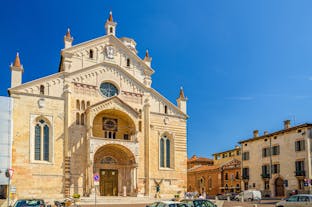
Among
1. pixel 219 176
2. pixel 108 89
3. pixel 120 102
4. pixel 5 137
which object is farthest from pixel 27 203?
pixel 219 176

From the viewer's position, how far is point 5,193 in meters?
38.9

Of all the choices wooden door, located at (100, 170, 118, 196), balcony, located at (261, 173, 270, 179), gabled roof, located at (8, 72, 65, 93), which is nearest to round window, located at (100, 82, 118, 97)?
gabled roof, located at (8, 72, 65, 93)

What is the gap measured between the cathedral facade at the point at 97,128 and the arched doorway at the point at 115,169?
4.3 inches

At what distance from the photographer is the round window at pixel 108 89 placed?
43.5m

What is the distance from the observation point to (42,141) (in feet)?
127

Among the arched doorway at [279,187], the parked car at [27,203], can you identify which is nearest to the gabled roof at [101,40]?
the parked car at [27,203]

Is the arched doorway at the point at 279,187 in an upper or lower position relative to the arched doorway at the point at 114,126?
lower

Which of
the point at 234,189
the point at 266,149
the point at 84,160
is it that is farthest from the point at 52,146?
the point at 234,189

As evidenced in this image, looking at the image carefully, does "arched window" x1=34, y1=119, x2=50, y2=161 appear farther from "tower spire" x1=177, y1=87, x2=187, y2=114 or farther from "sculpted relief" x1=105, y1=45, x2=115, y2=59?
"tower spire" x1=177, y1=87, x2=187, y2=114

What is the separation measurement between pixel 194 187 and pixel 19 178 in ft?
172

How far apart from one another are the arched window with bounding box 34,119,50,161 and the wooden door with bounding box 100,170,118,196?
23.4 feet

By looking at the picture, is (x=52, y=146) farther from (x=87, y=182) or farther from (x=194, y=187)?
(x=194, y=187)

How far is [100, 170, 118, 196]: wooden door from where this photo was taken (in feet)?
141

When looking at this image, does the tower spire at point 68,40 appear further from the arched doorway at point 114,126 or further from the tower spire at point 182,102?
the tower spire at point 182,102
